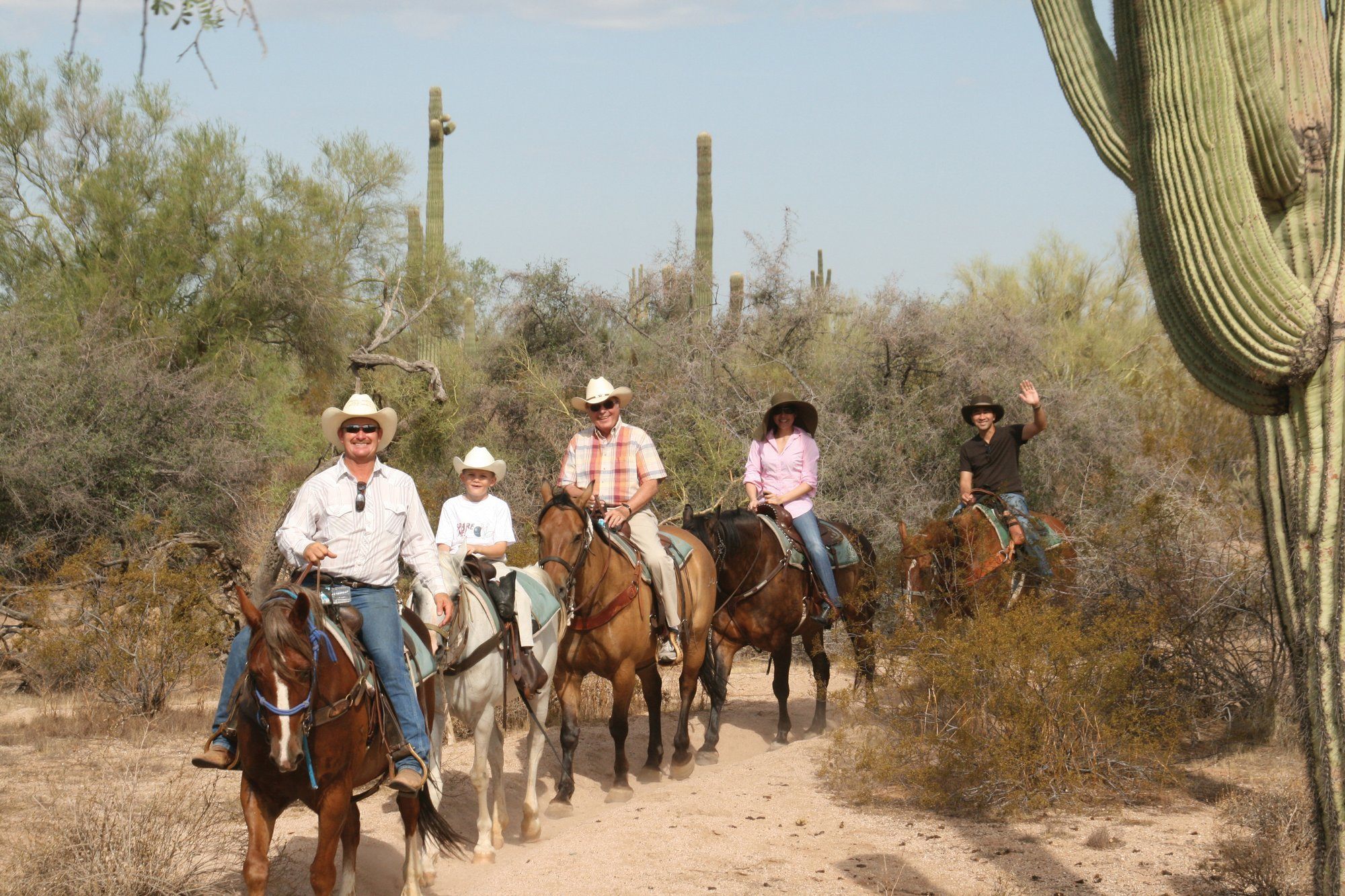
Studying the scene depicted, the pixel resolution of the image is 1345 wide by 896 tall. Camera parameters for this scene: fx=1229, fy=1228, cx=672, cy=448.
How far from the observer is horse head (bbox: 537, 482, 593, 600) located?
812 cm

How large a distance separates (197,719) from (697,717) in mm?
4666

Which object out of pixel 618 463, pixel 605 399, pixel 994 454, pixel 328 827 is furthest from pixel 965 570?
pixel 328 827

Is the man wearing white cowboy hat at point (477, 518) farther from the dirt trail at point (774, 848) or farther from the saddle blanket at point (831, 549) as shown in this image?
the saddle blanket at point (831, 549)

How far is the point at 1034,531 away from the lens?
10.5 m

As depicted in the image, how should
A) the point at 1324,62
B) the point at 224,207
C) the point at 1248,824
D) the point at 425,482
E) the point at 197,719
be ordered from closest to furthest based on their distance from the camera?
the point at 1324,62, the point at 1248,824, the point at 197,719, the point at 425,482, the point at 224,207

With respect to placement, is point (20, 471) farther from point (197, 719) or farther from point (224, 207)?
point (224, 207)

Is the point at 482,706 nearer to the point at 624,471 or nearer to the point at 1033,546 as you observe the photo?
the point at 624,471

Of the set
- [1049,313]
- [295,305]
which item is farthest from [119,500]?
[1049,313]

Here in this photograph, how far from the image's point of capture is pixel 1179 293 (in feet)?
15.9

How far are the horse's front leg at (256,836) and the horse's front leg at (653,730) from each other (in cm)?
457

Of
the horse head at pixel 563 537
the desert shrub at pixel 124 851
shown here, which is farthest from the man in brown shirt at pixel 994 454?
the desert shrub at pixel 124 851

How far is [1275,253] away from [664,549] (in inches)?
223

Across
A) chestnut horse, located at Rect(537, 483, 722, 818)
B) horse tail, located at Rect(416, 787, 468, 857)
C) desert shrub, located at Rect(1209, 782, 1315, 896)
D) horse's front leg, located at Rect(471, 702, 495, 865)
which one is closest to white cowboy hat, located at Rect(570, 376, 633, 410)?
chestnut horse, located at Rect(537, 483, 722, 818)

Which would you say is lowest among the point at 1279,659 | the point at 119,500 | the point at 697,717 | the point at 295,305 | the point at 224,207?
the point at 697,717
